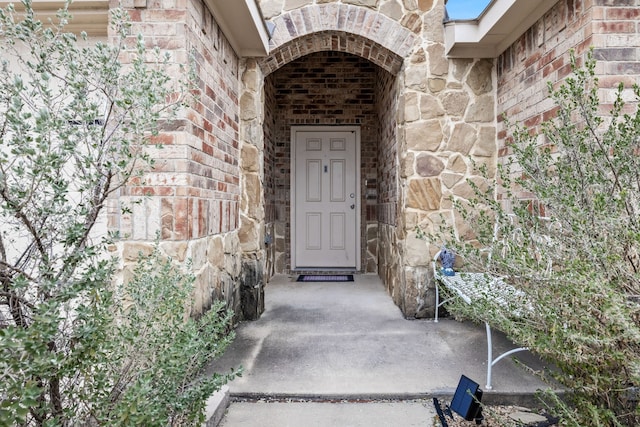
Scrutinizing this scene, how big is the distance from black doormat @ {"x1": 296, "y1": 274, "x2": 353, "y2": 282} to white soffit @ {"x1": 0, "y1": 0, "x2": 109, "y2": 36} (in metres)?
3.33

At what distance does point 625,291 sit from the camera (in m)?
1.24

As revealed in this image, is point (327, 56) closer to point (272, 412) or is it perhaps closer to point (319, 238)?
point (319, 238)

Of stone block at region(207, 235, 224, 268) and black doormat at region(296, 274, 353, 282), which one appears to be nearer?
stone block at region(207, 235, 224, 268)

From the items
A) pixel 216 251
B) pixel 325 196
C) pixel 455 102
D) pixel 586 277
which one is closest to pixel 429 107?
pixel 455 102

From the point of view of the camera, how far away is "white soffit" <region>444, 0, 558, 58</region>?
103 inches

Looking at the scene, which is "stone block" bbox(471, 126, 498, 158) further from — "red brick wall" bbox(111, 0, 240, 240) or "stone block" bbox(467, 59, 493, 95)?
"red brick wall" bbox(111, 0, 240, 240)

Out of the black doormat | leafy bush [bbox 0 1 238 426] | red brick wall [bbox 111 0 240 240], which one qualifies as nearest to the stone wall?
red brick wall [bbox 111 0 240 240]

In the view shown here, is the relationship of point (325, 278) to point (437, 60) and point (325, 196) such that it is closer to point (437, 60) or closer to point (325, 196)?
point (325, 196)

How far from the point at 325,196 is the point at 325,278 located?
1127 millimetres

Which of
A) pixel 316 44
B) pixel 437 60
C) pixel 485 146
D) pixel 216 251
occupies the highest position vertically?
pixel 316 44

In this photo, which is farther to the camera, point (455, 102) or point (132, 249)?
point (455, 102)

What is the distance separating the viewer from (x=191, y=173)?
2236 millimetres

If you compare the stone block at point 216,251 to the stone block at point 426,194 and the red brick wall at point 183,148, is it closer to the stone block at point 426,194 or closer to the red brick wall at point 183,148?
the red brick wall at point 183,148

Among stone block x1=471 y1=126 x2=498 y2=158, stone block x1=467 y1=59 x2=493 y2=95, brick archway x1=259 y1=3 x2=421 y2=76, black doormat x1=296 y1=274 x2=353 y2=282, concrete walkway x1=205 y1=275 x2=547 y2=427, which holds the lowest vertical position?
concrete walkway x1=205 y1=275 x2=547 y2=427
